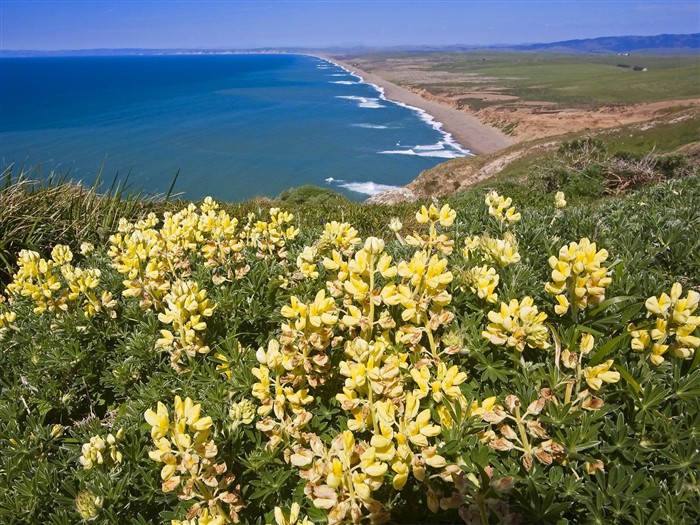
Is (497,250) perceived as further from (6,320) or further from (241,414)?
(6,320)

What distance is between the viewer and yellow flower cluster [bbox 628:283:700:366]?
1347mm

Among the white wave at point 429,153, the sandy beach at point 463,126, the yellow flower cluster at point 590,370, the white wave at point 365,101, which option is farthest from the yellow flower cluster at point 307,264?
the white wave at point 365,101

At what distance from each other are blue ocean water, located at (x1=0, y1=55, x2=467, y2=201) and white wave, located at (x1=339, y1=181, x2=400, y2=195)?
0.31 feet

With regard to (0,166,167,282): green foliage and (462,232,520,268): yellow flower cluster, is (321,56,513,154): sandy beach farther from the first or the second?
(462,232,520,268): yellow flower cluster

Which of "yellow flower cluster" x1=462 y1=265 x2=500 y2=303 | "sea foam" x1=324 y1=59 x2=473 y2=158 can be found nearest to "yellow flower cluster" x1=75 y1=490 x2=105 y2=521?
"yellow flower cluster" x1=462 y1=265 x2=500 y2=303

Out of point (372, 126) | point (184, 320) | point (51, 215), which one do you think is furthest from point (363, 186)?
point (184, 320)

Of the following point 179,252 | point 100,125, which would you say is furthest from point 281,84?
point 179,252

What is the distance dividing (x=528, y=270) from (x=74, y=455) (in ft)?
6.91

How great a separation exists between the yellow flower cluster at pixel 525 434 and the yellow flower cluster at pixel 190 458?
81cm

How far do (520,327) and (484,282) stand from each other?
29 cm

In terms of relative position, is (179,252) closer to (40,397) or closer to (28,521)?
(40,397)

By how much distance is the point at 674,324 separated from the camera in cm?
140

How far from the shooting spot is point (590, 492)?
4.29 feet

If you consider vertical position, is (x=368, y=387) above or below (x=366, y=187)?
above
